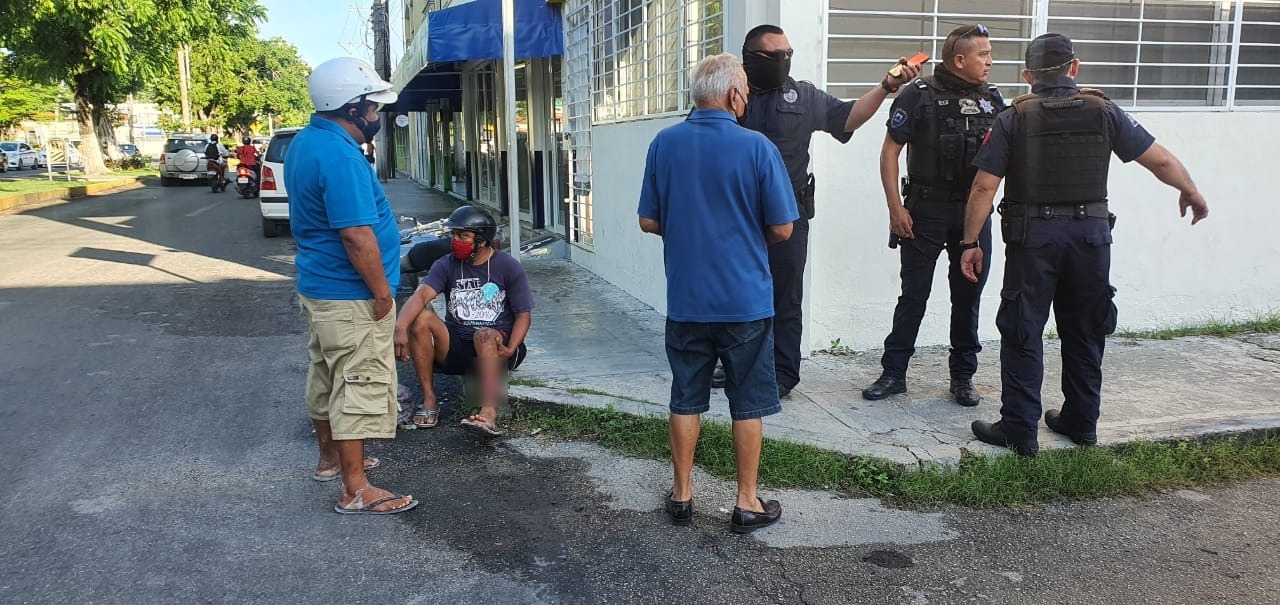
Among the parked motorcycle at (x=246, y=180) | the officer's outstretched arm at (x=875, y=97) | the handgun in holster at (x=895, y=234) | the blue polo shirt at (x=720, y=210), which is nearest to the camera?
the blue polo shirt at (x=720, y=210)

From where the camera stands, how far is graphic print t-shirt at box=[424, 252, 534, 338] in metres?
4.96

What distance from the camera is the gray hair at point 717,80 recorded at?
349cm

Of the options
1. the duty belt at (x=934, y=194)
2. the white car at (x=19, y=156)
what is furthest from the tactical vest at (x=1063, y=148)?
the white car at (x=19, y=156)

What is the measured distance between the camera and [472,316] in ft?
16.4

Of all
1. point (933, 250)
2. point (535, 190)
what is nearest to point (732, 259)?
point (933, 250)

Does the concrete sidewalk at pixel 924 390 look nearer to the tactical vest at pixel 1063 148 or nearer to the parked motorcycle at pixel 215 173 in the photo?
the tactical vest at pixel 1063 148

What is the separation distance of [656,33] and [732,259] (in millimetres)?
4709

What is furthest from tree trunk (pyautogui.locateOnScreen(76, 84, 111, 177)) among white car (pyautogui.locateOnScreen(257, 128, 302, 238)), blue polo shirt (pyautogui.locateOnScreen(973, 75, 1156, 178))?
blue polo shirt (pyautogui.locateOnScreen(973, 75, 1156, 178))

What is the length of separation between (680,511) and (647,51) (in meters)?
5.16

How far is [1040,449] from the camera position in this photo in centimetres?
433

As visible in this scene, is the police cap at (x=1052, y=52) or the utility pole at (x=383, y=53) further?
the utility pole at (x=383, y=53)

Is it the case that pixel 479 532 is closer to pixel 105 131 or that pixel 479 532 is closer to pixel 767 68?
pixel 767 68

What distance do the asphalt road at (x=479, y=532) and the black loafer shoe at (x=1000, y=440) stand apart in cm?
40

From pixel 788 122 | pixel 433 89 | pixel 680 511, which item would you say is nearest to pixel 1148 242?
pixel 788 122
